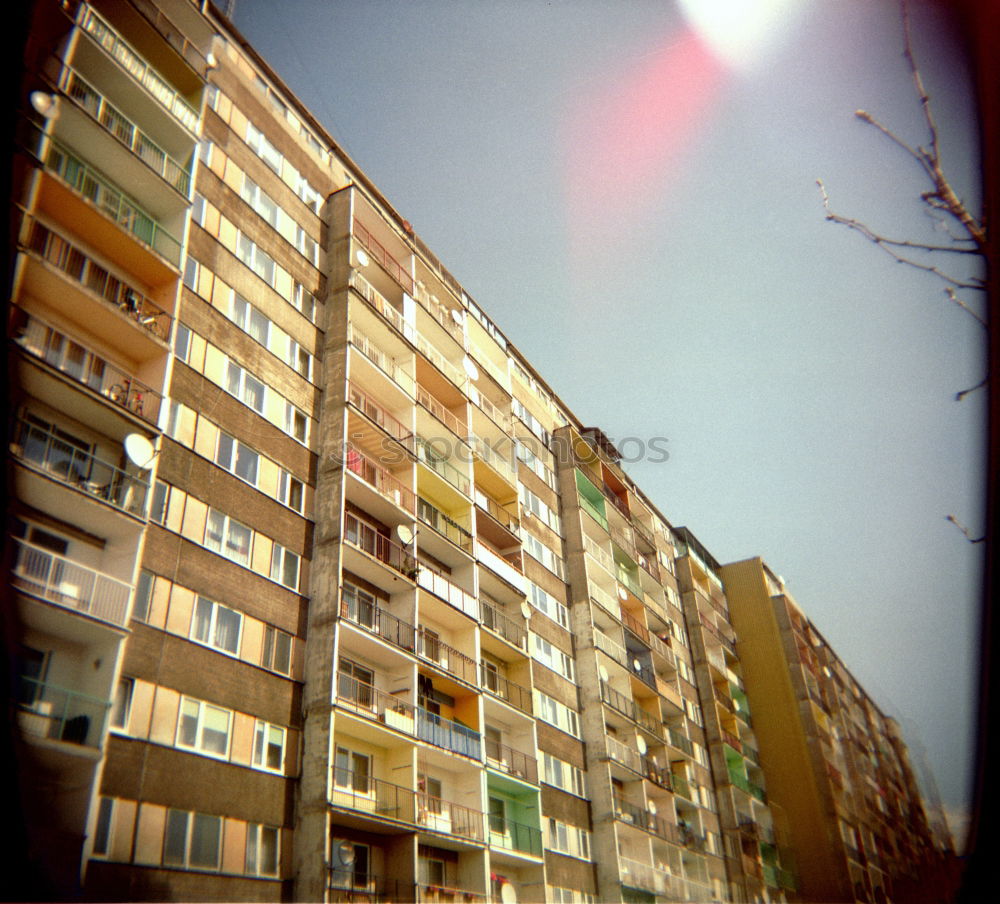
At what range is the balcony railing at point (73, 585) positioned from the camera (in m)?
16.2

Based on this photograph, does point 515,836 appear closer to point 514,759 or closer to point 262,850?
point 514,759

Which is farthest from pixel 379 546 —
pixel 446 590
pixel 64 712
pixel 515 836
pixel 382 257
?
pixel 64 712

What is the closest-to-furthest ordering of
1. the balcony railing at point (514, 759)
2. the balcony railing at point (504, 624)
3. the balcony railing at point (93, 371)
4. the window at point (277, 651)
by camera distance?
the balcony railing at point (93, 371), the window at point (277, 651), the balcony railing at point (514, 759), the balcony railing at point (504, 624)

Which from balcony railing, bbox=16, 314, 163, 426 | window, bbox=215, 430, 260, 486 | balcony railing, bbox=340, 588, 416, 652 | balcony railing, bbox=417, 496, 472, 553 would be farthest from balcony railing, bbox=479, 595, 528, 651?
balcony railing, bbox=16, 314, 163, 426

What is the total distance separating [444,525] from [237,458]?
1158 cm

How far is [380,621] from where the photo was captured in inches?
1044

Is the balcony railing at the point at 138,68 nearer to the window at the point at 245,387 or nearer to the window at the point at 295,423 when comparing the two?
the window at the point at 245,387

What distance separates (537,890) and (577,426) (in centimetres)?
2903

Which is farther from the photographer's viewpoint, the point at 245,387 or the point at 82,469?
the point at 245,387

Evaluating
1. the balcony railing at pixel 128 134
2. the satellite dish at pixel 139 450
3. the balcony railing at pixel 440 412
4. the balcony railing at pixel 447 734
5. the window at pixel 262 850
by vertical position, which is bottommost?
the window at pixel 262 850

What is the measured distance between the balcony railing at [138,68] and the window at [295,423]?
28.9ft

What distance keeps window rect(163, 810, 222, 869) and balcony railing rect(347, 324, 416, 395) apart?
1635cm

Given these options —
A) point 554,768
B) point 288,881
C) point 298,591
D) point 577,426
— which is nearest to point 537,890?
point 554,768

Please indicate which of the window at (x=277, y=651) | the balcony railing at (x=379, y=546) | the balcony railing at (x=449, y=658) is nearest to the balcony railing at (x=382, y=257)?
the balcony railing at (x=379, y=546)
